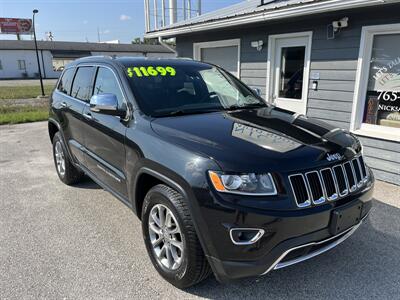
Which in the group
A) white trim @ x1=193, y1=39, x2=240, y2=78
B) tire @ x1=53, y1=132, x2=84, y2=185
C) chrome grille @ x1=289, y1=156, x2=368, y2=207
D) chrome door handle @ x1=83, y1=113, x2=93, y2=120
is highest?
white trim @ x1=193, y1=39, x2=240, y2=78

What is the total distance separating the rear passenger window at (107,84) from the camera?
3.42 metres

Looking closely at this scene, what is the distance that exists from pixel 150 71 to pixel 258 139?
1.58 metres

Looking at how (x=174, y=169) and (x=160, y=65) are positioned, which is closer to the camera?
(x=174, y=169)

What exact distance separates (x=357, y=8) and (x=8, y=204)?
5.77 metres

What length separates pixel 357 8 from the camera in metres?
5.10

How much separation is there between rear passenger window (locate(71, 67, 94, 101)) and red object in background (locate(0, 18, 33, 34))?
58.9 m

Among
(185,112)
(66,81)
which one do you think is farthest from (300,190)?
(66,81)

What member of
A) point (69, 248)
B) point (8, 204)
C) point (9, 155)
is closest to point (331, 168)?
point (69, 248)

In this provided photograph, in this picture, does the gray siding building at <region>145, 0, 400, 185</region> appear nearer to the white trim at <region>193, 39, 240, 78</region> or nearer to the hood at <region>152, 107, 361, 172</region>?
the white trim at <region>193, 39, 240, 78</region>

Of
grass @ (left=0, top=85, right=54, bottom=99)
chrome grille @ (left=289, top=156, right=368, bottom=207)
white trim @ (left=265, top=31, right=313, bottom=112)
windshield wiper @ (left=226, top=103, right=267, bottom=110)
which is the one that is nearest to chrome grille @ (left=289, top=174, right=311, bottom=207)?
chrome grille @ (left=289, top=156, right=368, bottom=207)

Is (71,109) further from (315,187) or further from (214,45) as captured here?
(214,45)

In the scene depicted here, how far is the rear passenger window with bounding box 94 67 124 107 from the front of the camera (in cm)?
342

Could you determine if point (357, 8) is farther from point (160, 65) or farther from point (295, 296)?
point (295, 296)

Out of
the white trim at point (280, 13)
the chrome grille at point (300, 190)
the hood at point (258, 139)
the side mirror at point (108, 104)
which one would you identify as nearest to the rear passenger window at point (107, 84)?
the side mirror at point (108, 104)
